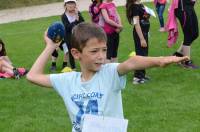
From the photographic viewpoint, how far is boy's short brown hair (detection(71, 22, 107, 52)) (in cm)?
320

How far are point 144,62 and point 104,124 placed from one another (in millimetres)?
497

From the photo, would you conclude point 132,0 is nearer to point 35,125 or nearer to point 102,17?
point 102,17

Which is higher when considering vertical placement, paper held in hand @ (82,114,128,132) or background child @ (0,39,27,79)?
paper held in hand @ (82,114,128,132)

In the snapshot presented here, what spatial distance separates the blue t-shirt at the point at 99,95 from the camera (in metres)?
3.28

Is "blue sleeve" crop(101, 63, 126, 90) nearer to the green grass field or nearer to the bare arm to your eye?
the green grass field

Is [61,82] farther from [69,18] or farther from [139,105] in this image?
[69,18]

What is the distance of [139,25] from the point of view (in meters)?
7.86

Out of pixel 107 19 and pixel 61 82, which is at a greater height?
pixel 61 82

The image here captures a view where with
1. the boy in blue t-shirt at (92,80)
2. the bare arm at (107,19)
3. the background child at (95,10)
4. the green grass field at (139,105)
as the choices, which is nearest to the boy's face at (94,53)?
the boy in blue t-shirt at (92,80)

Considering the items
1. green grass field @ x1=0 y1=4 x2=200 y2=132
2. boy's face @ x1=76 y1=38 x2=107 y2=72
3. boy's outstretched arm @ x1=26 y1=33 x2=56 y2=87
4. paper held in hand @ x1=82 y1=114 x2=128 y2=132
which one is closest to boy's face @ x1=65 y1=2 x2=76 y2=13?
green grass field @ x1=0 y1=4 x2=200 y2=132

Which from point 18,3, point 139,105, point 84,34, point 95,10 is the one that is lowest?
point 139,105

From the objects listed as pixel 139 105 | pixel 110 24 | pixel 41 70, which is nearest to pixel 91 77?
pixel 41 70

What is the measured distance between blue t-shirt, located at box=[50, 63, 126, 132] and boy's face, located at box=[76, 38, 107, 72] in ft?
0.29

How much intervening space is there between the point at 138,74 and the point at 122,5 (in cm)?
1405
